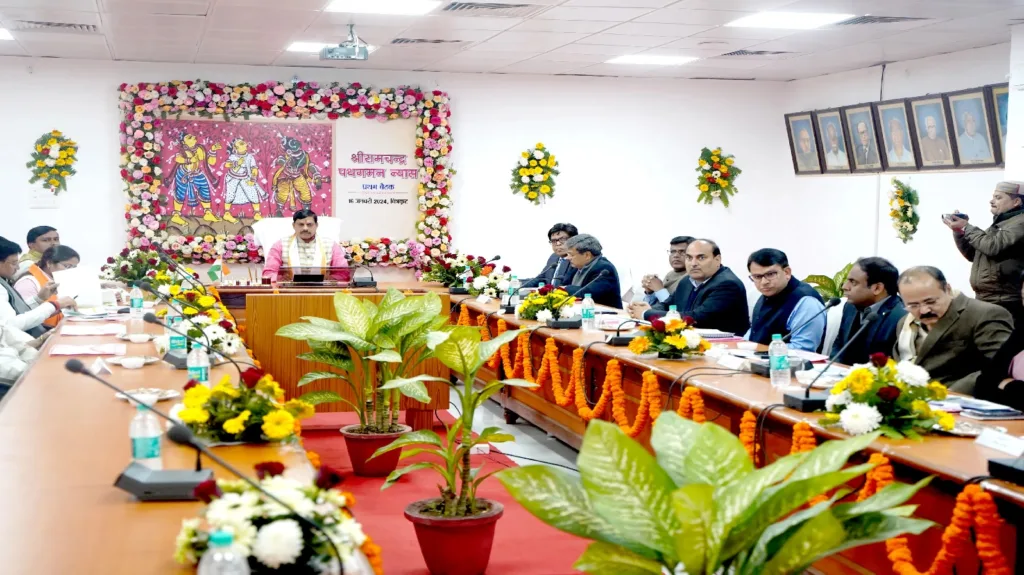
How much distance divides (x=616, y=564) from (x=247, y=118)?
9120mm

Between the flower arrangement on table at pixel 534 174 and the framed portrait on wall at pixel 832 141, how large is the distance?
2.70 meters

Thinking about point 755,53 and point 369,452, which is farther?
point 755,53

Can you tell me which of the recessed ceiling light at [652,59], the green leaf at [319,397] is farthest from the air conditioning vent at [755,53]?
the green leaf at [319,397]

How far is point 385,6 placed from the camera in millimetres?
7281

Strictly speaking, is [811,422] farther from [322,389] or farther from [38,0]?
[38,0]

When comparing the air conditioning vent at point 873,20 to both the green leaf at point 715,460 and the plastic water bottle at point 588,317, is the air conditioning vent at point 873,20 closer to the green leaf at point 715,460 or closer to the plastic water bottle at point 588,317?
the plastic water bottle at point 588,317

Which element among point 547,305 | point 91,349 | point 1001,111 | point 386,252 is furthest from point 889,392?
point 386,252

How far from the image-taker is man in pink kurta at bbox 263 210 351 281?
8594mm

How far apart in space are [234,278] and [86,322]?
3626 millimetres

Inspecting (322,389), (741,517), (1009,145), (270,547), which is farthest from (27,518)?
(1009,145)

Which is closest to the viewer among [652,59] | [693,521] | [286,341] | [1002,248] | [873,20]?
[693,521]

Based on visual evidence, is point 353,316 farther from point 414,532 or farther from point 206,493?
point 206,493

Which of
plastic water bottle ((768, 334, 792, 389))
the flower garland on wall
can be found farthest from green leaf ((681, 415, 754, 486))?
the flower garland on wall

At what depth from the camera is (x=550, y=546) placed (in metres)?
4.25
